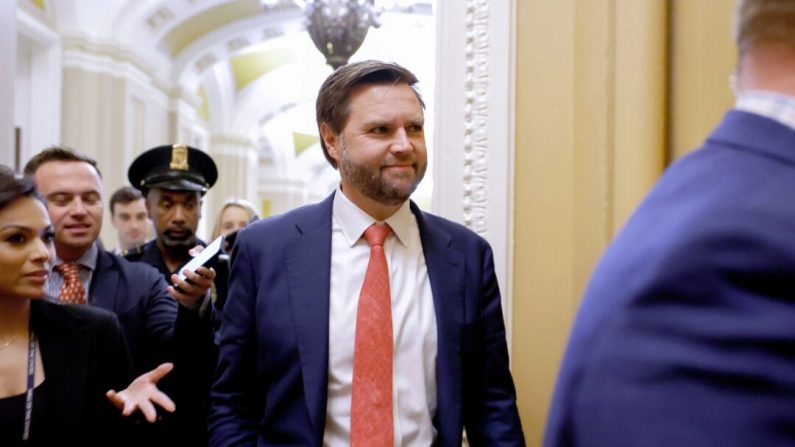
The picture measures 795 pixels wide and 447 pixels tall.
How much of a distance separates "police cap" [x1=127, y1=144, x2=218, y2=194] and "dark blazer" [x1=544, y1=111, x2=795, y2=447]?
2.47 metres

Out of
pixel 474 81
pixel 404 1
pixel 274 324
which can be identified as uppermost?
pixel 404 1

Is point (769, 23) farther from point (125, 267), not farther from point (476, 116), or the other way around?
point (125, 267)

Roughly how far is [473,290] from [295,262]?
0.42 meters

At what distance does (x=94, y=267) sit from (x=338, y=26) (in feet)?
7.87

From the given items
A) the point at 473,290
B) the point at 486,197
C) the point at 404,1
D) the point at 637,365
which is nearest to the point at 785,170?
the point at 637,365

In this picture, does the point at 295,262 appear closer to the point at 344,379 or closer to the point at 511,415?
the point at 344,379

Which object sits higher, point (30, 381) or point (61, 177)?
point (61, 177)

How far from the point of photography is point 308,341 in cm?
186

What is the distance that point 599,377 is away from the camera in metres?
0.82

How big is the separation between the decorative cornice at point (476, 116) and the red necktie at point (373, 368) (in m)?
0.54

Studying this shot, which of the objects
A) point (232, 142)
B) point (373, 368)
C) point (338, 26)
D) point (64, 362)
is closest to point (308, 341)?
point (373, 368)

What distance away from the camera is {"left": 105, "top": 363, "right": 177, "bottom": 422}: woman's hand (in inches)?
72.5

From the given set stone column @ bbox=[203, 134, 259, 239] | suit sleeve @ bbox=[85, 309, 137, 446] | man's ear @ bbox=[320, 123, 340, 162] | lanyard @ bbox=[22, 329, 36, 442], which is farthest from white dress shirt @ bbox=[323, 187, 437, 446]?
stone column @ bbox=[203, 134, 259, 239]

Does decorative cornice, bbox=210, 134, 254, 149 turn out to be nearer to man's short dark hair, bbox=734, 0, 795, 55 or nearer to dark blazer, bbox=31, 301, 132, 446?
dark blazer, bbox=31, 301, 132, 446
